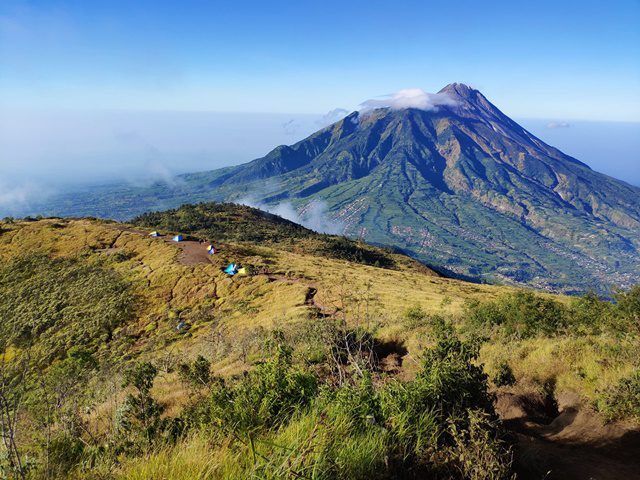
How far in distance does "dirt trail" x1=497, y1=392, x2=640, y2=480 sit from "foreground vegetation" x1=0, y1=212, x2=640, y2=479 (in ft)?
0.89

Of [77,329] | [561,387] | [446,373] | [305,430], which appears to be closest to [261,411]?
[305,430]

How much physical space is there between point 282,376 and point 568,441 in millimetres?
5296

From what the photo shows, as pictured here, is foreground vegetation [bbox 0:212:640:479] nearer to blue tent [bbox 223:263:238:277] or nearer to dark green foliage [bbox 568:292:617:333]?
dark green foliage [bbox 568:292:617:333]

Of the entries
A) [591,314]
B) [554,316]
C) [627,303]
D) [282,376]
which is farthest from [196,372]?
[591,314]

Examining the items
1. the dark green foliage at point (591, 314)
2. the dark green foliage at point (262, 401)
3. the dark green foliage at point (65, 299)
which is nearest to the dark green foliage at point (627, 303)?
the dark green foliage at point (591, 314)

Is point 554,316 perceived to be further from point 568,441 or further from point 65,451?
point 65,451

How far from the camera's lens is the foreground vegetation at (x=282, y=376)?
3.23 meters

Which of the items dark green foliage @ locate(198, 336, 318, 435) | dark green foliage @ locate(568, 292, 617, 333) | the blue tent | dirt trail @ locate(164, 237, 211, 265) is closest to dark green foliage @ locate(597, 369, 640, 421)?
dark green foliage @ locate(198, 336, 318, 435)

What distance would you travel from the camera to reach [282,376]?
5.06 meters

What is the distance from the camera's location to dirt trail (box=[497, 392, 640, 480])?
4797mm

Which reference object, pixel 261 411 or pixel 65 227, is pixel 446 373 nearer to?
pixel 261 411

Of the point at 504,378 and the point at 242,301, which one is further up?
the point at 504,378

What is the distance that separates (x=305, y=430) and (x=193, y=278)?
35937 millimetres

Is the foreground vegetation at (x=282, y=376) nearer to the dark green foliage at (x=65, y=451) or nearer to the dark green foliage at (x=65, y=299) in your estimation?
the dark green foliage at (x=65, y=451)
